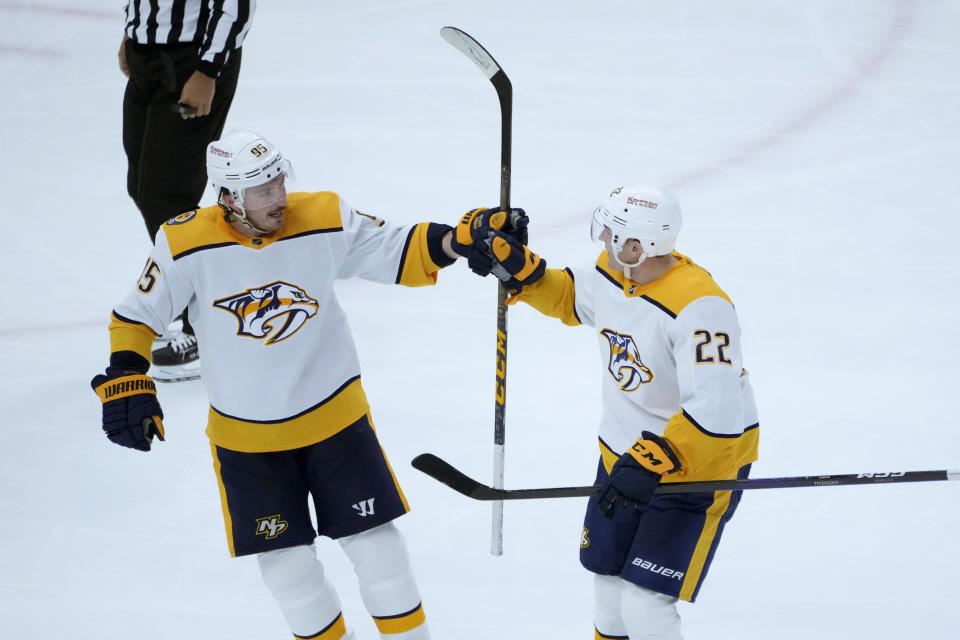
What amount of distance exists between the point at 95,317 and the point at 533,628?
2.46m

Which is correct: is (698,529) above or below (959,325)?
above

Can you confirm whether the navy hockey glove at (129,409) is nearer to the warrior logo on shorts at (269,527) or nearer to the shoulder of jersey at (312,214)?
the warrior logo on shorts at (269,527)

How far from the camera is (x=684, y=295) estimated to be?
2.22m

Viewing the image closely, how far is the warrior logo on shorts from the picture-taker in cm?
244

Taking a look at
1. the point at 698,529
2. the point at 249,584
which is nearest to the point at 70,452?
the point at 249,584

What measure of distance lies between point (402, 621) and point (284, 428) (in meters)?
0.50

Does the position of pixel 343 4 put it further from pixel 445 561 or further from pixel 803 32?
pixel 445 561

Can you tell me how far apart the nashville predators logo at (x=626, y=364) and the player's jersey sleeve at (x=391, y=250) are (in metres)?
0.43

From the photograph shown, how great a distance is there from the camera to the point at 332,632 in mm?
2494

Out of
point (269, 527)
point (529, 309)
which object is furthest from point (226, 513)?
point (529, 309)

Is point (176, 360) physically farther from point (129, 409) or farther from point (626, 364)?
point (626, 364)

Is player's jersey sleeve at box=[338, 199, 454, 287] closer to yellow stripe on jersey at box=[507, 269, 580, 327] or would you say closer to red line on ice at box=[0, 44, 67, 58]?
yellow stripe on jersey at box=[507, 269, 580, 327]

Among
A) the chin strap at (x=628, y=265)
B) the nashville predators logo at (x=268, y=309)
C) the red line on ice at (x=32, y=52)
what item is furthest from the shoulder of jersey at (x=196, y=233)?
the red line on ice at (x=32, y=52)

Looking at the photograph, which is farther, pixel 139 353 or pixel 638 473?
pixel 139 353
